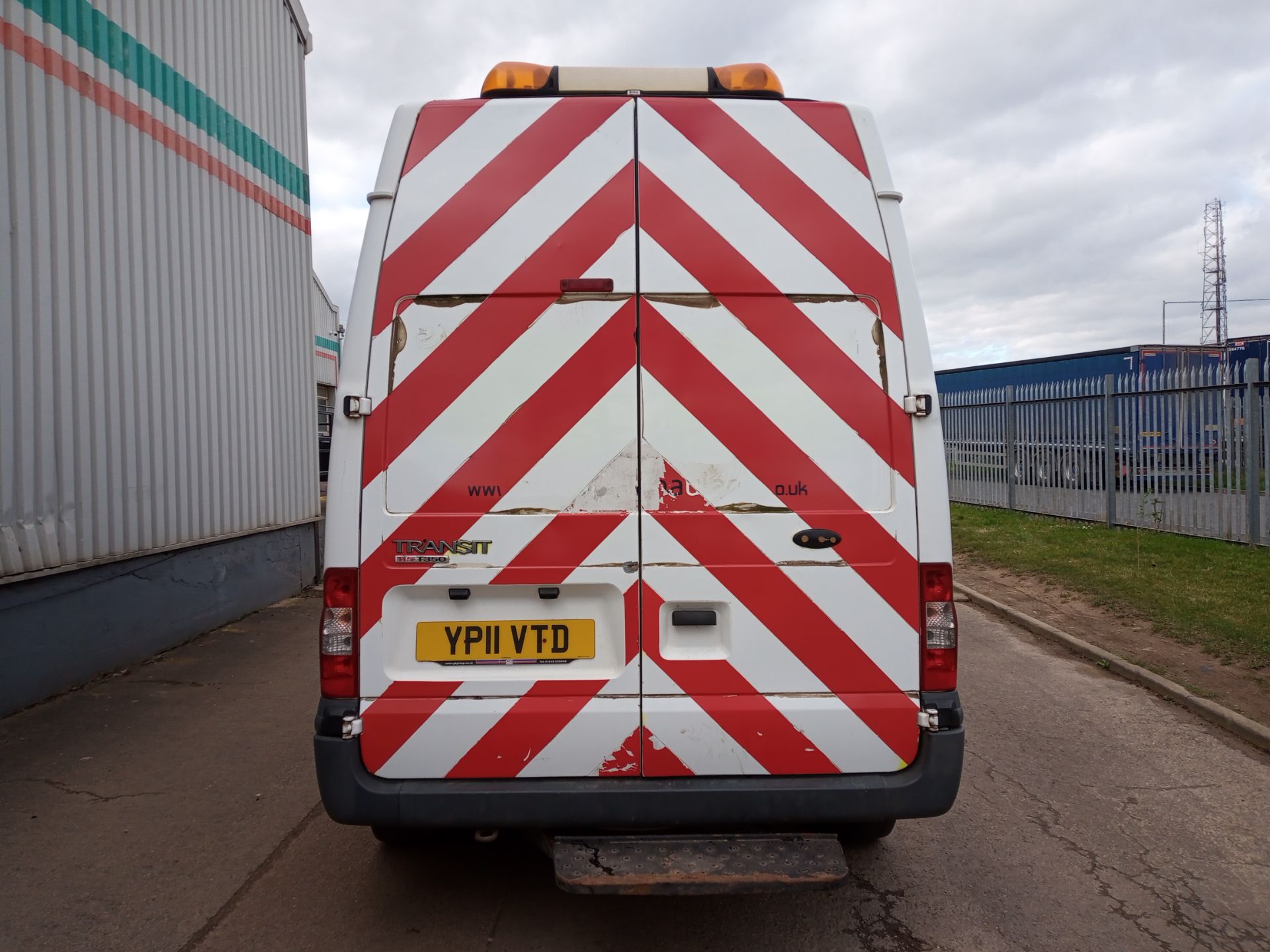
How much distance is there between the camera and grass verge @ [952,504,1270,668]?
21.3 ft

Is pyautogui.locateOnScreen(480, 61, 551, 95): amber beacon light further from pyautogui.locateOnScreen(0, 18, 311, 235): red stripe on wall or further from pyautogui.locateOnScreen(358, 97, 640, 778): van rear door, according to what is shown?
pyautogui.locateOnScreen(0, 18, 311, 235): red stripe on wall

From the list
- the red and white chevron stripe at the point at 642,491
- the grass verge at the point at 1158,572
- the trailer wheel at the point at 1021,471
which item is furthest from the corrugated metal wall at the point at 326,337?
the red and white chevron stripe at the point at 642,491

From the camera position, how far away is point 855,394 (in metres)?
2.65

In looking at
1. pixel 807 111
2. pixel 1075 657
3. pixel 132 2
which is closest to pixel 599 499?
pixel 807 111

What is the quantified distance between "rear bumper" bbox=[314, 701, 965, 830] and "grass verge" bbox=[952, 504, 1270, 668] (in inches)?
183

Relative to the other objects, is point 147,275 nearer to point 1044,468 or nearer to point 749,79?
point 749,79

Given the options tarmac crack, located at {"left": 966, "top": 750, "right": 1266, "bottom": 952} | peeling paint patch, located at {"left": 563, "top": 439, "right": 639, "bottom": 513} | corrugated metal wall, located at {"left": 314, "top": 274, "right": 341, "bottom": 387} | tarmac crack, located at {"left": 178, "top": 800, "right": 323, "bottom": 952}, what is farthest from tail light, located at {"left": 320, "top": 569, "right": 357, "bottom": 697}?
corrugated metal wall, located at {"left": 314, "top": 274, "right": 341, "bottom": 387}

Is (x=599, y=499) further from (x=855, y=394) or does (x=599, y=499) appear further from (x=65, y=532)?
(x=65, y=532)

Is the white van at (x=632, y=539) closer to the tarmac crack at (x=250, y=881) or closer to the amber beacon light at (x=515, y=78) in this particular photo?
the amber beacon light at (x=515, y=78)

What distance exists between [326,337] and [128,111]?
67.0 ft

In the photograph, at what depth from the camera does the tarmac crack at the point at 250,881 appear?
9.69 feet

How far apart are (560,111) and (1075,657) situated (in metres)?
5.83

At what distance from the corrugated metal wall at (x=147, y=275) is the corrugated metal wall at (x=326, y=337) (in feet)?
50.9

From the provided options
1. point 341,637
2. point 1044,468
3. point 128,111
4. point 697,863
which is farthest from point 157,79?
point 1044,468
